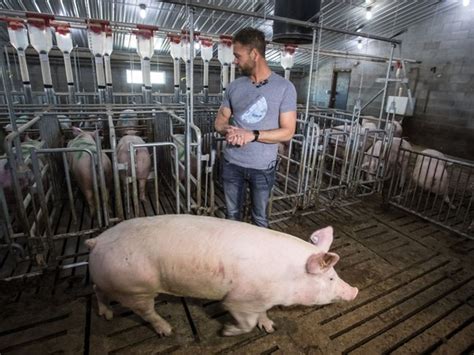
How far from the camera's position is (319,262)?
1.69 m

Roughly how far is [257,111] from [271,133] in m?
0.22

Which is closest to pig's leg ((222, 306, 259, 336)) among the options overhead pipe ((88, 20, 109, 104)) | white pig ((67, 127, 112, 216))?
white pig ((67, 127, 112, 216))

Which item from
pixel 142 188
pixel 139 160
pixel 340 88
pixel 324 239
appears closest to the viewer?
pixel 324 239

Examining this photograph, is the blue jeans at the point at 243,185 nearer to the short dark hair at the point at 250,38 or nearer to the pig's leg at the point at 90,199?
the short dark hair at the point at 250,38

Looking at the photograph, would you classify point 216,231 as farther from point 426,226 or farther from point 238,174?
point 426,226

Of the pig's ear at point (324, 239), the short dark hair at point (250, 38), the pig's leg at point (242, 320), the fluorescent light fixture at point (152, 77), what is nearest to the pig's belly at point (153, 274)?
the pig's leg at point (242, 320)

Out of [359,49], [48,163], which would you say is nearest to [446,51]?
[359,49]

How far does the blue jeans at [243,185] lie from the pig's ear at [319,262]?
3.04 ft

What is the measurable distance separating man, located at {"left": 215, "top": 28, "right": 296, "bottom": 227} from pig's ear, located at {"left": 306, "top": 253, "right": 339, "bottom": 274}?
0.92m

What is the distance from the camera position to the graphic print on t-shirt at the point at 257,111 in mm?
2223

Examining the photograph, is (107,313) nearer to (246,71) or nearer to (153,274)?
(153,274)

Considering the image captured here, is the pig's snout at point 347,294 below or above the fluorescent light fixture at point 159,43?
below

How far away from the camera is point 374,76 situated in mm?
10773

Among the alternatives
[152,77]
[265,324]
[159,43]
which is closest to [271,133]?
[265,324]
